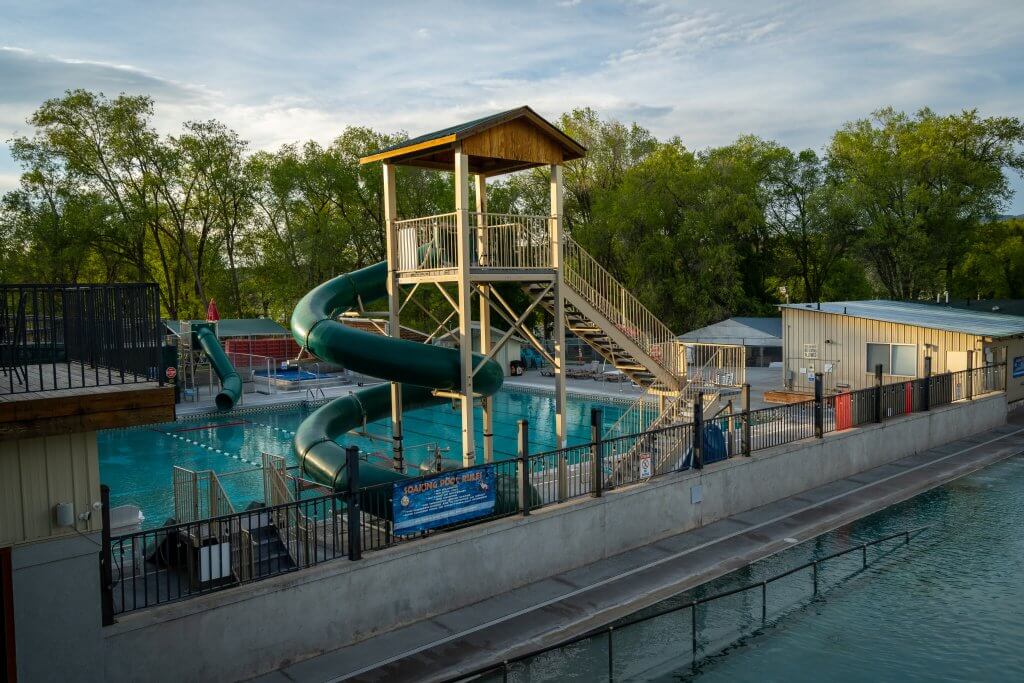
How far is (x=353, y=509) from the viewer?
10.3 metres

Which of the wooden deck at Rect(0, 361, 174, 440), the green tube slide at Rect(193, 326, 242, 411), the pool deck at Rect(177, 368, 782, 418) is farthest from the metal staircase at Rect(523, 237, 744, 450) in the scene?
the green tube slide at Rect(193, 326, 242, 411)

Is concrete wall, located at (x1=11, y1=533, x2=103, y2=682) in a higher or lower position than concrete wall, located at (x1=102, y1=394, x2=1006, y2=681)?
higher

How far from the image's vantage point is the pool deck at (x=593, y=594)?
9648mm

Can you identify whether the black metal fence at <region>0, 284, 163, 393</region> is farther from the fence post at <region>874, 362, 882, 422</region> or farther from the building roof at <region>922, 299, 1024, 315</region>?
the building roof at <region>922, 299, 1024, 315</region>

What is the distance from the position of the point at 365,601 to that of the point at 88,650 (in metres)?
3.38

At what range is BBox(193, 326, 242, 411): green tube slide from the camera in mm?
32969

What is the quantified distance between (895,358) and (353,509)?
75.5ft

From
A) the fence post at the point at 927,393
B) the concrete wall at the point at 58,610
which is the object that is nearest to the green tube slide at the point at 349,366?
the concrete wall at the point at 58,610

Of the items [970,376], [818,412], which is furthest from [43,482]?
[970,376]

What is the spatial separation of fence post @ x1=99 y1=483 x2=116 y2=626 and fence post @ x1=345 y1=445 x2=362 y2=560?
9.57 ft

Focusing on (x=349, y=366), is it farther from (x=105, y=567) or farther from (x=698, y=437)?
(x=698, y=437)

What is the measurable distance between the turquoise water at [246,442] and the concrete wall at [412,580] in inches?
347

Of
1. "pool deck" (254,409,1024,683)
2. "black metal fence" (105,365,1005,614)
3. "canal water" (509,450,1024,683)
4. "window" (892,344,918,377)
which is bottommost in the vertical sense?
"canal water" (509,450,1024,683)

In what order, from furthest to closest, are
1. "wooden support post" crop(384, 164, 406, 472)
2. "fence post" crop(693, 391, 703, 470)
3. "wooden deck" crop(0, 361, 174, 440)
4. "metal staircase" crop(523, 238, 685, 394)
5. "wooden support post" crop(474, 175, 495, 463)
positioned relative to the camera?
"metal staircase" crop(523, 238, 685, 394) < "wooden support post" crop(384, 164, 406, 472) < "wooden support post" crop(474, 175, 495, 463) < "fence post" crop(693, 391, 703, 470) < "wooden deck" crop(0, 361, 174, 440)
